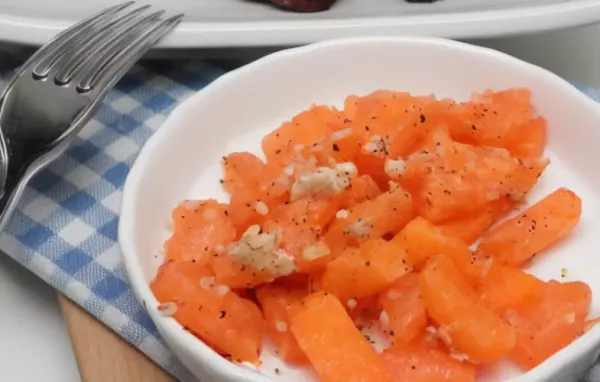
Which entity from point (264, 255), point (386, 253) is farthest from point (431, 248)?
point (264, 255)

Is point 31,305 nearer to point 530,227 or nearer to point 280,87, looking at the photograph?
point 280,87

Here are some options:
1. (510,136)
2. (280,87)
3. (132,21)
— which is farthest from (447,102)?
(132,21)

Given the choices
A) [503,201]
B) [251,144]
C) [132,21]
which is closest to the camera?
[503,201]

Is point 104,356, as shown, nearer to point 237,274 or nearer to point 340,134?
point 237,274

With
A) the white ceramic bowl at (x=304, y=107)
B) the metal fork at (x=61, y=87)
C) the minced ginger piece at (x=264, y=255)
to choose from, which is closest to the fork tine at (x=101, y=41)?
the metal fork at (x=61, y=87)

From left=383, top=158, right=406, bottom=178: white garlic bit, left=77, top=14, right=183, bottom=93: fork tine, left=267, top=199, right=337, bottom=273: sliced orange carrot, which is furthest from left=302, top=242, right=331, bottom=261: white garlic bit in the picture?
left=77, top=14, right=183, bottom=93: fork tine
